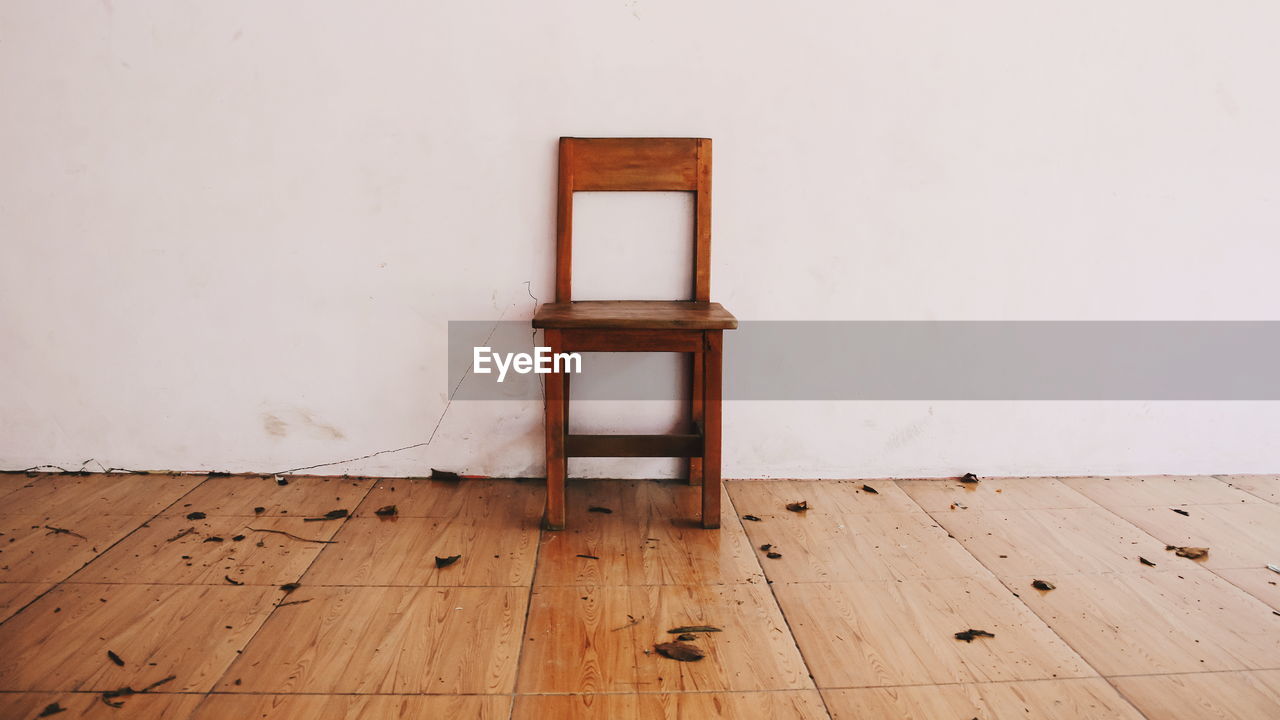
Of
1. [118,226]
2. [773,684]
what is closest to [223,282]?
[118,226]

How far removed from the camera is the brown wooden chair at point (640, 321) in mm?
2166

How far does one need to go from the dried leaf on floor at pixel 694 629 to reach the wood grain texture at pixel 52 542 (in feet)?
4.90

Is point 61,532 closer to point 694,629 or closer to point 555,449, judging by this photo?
point 555,449

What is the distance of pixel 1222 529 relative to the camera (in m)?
2.38

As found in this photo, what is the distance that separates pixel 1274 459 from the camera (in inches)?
112

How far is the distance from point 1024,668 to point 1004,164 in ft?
5.43

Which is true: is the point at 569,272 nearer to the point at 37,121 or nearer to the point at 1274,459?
the point at 37,121

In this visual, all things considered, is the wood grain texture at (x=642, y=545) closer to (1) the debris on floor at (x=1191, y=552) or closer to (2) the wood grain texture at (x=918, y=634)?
(2) the wood grain texture at (x=918, y=634)

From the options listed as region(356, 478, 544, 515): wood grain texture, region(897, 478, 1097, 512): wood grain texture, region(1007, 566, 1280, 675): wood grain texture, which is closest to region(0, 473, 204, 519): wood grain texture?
region(356, 478, 544, 515): wood grain texture

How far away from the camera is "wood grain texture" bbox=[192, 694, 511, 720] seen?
144 centimetres

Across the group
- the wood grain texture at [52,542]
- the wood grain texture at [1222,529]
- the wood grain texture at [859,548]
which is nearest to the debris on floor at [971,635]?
the wood grain texture at [859,548]

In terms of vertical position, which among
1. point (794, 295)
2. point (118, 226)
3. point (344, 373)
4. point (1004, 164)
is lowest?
point (344, 373)

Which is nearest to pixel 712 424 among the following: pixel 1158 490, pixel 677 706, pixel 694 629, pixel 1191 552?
pixel 694 629

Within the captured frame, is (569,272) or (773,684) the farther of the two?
(569,272)
